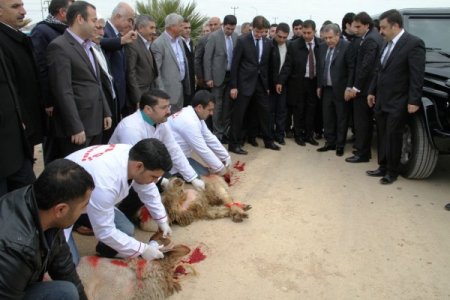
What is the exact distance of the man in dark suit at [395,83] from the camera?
4309 mm

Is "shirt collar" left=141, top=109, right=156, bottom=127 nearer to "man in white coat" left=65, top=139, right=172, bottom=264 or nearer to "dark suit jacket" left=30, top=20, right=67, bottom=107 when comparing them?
"dark suit jacket" left=30, top=20, right=67, bottom=107

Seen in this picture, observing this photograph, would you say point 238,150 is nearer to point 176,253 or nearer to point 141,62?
point 141,62

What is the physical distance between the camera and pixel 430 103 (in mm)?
4301

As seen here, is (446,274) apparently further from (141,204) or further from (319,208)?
(141,204)

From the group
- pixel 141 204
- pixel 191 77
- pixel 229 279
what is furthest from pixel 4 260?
pixel 191 77

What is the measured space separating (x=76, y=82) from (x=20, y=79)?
1.70ft

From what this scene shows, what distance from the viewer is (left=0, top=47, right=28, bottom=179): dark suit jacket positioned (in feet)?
8.48

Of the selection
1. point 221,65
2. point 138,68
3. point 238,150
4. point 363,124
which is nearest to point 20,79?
point 138,68

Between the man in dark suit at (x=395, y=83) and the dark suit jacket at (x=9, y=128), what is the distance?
363 cm

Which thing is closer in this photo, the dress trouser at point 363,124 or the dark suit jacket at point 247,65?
the dress trouser at point 363,124

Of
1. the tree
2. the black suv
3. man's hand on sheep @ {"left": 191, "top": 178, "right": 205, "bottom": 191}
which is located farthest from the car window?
the tree

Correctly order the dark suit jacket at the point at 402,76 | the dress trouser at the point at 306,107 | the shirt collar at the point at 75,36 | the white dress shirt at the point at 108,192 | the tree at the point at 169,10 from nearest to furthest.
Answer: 1. the white dress shirt at the point at 108,192
2. the shirt collar at the point at 75,36
3. the dark suit jacket at the point at 402,76
4. the dress trouser at the point at 306,107
5. the tree at the point at 169,10

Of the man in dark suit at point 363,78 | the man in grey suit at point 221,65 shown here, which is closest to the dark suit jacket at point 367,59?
the man in dark suit at point 363,78

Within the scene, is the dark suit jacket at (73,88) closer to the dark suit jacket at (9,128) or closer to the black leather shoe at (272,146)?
the dark suit jacket at (9,128)
